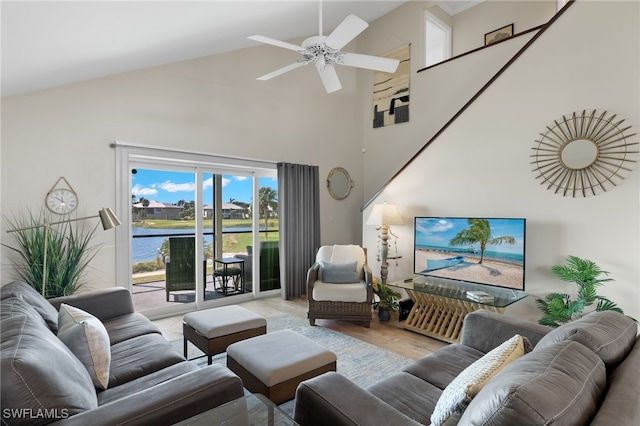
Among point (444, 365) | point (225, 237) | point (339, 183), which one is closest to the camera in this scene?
point (444, 365)

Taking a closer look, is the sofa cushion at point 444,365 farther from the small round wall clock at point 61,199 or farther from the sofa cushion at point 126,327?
the small round wall clock at point 61,199

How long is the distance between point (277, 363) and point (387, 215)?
264 centimetres

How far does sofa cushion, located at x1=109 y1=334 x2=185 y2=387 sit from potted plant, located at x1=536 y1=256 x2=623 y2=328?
10.0 feet

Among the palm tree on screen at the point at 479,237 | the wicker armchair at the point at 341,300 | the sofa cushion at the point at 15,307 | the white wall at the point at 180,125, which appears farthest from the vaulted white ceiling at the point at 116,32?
the palm tree on screen at the point at 479,237

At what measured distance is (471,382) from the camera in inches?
42.9

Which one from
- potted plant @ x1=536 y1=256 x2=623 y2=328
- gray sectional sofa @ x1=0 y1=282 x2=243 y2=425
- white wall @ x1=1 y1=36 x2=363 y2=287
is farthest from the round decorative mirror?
gray sectional sofa @ x1=0 y1=282 x2=243 y2=425

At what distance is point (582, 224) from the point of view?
117 inches

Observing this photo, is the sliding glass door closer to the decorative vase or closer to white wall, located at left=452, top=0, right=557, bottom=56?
the decorative vase

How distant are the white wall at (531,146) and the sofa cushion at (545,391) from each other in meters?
2.42

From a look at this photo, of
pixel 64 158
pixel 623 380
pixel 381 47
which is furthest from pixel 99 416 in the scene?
pixel 381 47

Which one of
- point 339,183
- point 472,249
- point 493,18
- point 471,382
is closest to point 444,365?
point 471,382

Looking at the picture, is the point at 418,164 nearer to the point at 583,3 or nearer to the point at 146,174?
the point at 583,3

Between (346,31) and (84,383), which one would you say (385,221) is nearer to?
(346,31)

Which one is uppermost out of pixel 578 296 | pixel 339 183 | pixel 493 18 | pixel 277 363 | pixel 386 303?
pixel 493 18
